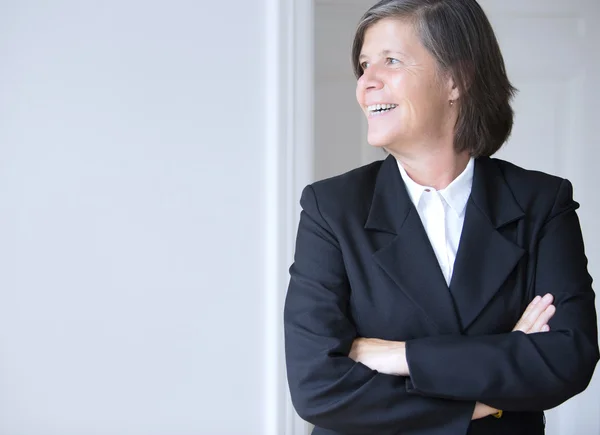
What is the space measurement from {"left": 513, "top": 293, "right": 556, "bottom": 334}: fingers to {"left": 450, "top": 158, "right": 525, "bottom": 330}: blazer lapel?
0.24 feet

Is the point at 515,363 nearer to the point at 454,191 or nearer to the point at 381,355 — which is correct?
the point at 381,355

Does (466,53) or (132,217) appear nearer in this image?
(466,53)

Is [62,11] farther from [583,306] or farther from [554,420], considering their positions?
[554,420]

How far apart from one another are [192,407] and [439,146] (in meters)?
1.19

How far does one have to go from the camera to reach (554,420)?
9.36 feet

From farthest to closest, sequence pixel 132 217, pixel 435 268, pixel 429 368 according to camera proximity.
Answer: pixel 132 217 → pixel 435 268 → pixel 429 368

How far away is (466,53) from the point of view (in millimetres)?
1574

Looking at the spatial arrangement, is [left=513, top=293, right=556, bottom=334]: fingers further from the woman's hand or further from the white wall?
the white wall

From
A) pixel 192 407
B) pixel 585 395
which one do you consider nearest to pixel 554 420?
pixel 585 395

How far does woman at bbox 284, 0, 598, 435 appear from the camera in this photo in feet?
4.70

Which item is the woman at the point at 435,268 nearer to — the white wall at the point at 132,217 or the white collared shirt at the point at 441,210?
the white collared shirt at the point at 441,210

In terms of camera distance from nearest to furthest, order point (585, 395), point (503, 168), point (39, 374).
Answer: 1. point (503, 168)
2. point (39, 374)
3. point (585, 395)

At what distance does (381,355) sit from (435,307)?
0.14 m

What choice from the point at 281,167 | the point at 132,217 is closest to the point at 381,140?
the point at 281,167
